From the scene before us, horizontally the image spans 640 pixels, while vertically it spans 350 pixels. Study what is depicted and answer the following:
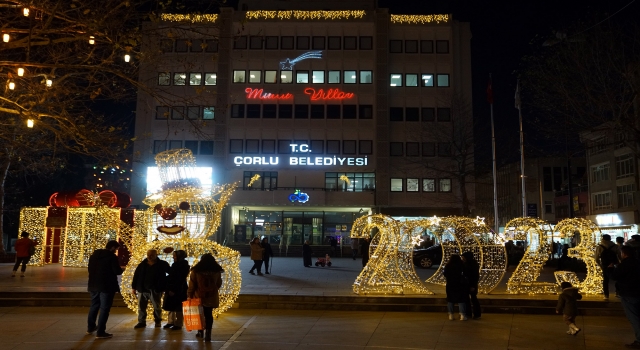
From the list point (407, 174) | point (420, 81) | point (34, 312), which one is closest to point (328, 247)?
point (407, 174)

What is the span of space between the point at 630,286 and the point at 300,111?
38947 mm

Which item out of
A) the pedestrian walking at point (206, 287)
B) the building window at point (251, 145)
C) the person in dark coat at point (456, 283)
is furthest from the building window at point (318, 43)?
the pedestrian walking at point (206, 287)

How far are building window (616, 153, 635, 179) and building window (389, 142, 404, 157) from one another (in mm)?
17867

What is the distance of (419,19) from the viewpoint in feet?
160

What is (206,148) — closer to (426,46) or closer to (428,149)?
(428,149)

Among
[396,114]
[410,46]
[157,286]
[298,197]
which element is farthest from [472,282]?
[410,46]

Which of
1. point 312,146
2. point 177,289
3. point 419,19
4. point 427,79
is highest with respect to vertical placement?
point 419,19

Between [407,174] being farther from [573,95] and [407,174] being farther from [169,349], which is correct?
[169,349]

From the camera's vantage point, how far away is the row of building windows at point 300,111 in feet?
155

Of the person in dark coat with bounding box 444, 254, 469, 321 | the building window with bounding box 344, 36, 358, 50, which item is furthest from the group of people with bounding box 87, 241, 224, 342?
the building window with bounding box 344, 36, 358, 50

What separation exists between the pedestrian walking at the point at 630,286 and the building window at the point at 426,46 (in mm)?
40373

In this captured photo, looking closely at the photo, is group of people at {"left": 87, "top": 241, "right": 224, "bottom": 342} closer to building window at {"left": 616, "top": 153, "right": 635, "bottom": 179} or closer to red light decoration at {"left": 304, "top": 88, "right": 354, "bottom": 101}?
red light decoration at {"left": 304, "top": 88, "right": 354, "bottom": 101}

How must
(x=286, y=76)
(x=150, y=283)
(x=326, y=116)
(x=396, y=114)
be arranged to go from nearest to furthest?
(x=150, y=283) → (x=326, y=116) → (x=396, y=114) → (x=286, y=76)

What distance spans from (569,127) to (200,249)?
15388mm
